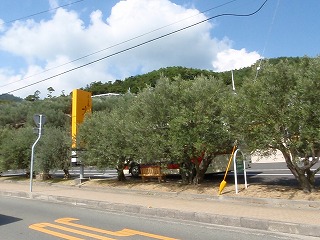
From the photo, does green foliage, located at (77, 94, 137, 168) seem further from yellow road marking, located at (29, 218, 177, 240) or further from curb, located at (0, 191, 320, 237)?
yellow road marking, located at (29, 218, 177, 240)

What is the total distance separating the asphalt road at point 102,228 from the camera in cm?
702

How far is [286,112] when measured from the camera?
10023 millimetres

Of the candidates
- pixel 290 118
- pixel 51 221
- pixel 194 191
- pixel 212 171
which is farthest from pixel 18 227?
pixel 212 171

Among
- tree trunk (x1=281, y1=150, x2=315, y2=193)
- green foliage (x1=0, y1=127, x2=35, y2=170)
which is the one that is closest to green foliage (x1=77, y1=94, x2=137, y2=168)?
green foliage (x1=0, y1=127, x2=35, y2=170)

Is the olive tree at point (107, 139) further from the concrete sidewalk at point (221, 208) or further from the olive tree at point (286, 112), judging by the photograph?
the olive tree at point (286, 112)

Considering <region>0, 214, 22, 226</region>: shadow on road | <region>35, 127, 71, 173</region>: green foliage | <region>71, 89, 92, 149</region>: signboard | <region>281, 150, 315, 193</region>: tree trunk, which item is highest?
<region>71, 89, 92, 149</region>: signboard

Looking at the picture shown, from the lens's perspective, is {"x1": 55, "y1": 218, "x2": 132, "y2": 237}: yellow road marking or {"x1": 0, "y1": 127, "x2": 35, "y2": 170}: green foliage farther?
{"x1": 0, "y1": 127, "x2": 35, "y2": 170}: green foliage

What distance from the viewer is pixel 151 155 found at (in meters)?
13.1

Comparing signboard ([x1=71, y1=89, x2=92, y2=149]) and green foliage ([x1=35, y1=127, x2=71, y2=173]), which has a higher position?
signboard ([x1=71, y1=89, x2=92, y2=149])

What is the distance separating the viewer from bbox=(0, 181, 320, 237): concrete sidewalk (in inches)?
295

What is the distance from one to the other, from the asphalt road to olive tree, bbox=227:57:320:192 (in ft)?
11.7

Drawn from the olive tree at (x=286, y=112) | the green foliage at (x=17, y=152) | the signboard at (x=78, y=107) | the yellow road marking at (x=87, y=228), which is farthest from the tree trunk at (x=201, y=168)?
the green foliage at (x=17, y=152)

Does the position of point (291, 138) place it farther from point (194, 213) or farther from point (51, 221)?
point (51, 221)

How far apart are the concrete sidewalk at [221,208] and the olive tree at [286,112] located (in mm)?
1552
